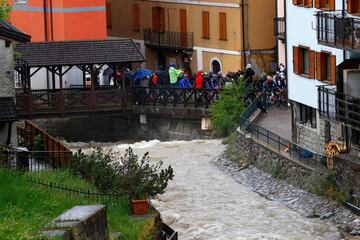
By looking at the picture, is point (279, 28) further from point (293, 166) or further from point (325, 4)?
point (293, 166)

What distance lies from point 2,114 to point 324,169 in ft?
34.4

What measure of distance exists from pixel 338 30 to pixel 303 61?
6690 millimetres

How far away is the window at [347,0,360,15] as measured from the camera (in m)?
47.2

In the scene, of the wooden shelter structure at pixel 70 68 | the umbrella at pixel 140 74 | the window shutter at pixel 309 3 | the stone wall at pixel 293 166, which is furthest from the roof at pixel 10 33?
the umbrella at pixel 140 74

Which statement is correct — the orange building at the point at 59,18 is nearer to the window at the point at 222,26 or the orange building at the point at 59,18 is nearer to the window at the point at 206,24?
the window at the point at 206,24

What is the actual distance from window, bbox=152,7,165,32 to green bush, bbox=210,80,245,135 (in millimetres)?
19581

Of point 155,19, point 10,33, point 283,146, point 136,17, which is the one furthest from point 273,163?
point 136,17

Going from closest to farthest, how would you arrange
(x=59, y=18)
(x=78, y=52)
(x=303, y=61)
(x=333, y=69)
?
1. (x=333, y=69)
2. (x=303, y=61)
3. (x=78, y=52)
4. (x=59, y=18)

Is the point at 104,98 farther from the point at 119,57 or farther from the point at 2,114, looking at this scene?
the point at 2,114

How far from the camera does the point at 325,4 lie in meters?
50.5

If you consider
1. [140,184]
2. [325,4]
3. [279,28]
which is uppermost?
[325,4]

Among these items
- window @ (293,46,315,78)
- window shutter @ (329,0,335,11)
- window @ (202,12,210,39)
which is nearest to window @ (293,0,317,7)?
window @ (293,46,315,78)

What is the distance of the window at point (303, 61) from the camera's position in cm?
5231

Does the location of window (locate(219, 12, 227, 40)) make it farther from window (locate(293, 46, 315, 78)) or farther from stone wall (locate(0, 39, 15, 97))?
stone wall (locate(0, 39, 15, 97))
